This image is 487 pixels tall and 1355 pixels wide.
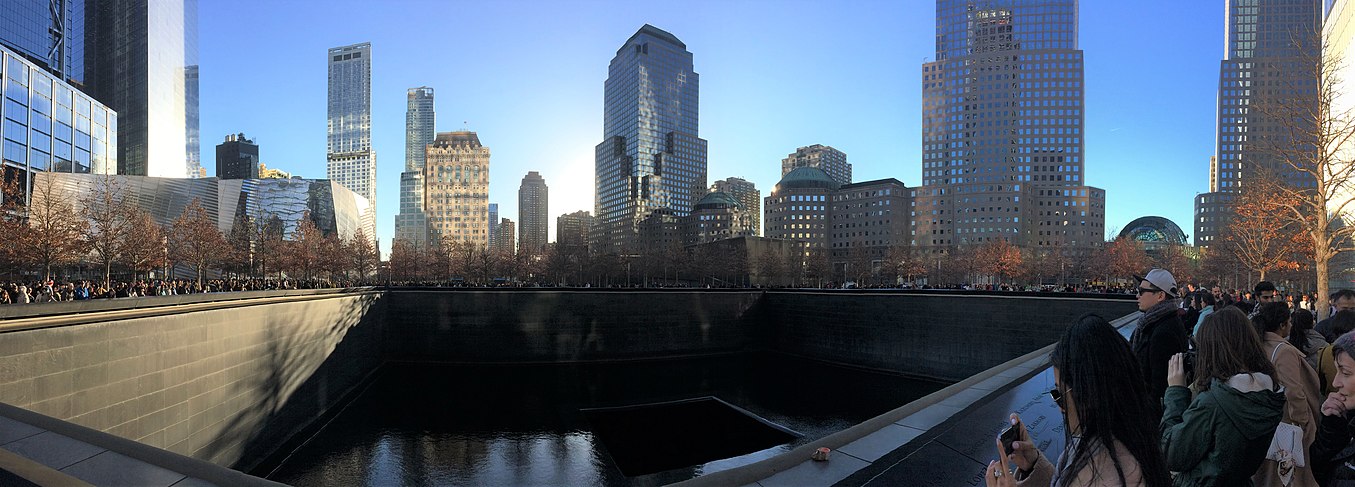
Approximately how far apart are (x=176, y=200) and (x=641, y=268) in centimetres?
6844

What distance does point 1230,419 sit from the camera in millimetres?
3180

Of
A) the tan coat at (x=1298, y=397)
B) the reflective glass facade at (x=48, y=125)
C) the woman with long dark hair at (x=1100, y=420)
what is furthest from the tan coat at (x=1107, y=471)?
the reflective glass facade at (x=48, y=125)

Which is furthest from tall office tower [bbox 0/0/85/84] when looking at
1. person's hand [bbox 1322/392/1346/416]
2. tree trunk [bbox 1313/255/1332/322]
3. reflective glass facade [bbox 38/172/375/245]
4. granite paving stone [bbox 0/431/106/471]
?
tree trunk [bbox 1313/255/1332/322]

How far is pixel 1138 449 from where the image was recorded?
2.16m

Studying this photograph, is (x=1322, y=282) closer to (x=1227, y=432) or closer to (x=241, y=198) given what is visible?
(x=1227, y=432)

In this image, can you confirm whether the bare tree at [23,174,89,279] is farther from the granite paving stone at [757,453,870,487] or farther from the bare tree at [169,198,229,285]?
the granite paving stone at [757,453,870,487]

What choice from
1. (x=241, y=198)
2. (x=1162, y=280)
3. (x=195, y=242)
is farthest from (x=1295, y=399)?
(x=241, y=198)

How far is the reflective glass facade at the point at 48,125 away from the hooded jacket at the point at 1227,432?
81.8 m

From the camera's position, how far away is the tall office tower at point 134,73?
103125mm

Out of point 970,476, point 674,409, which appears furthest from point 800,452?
point 674,409

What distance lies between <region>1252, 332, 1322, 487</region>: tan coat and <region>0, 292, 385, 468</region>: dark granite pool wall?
52.0ft

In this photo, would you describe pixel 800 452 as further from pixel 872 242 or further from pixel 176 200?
pixel 872 242

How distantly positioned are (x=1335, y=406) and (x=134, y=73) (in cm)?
14701

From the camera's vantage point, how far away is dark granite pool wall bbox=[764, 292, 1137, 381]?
29641 mm
